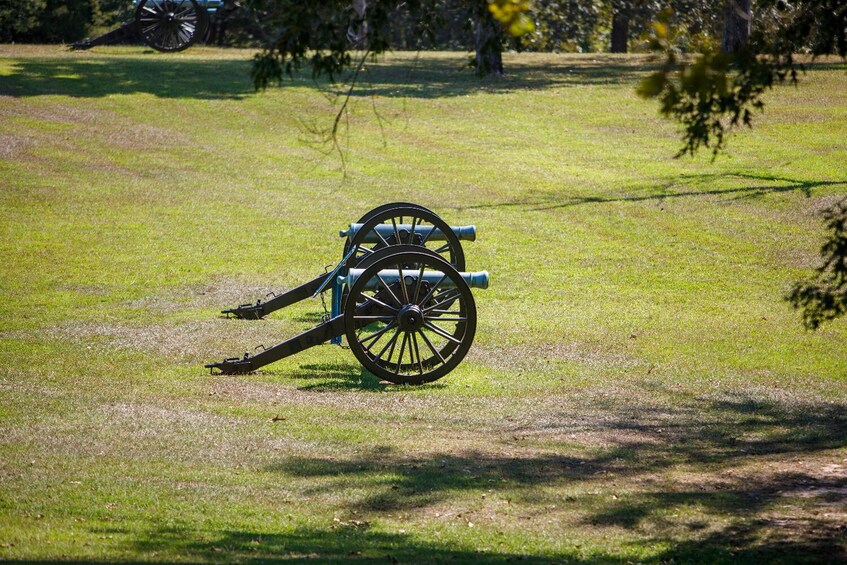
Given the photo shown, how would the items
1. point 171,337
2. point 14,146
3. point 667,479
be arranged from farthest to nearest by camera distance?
point 14,146
point 171,337
point 667,479

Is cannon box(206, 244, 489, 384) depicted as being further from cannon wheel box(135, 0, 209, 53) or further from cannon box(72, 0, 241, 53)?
cannon wheel box(135, 0, 209, 53)

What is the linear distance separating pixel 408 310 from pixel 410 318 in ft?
0.26

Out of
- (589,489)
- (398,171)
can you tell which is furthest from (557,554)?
(398,171)

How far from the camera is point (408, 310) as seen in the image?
10945mm

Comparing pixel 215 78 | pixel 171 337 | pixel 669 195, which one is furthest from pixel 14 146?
pixel 669 195

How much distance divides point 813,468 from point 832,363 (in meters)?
4.11

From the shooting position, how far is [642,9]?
44.8 m

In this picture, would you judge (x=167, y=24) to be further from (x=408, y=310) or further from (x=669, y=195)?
(x=408, y=310)

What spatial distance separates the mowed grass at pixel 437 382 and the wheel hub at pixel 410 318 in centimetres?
62

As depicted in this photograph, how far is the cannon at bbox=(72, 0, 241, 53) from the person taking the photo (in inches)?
1308

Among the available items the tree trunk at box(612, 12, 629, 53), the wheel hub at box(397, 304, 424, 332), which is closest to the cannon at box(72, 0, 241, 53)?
the tree trunk at box(612, 12, 629, 53)

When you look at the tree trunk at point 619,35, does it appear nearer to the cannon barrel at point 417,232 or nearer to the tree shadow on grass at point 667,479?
Answer: the cannon barrel at point 417,232

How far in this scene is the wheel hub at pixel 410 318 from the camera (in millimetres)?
10953

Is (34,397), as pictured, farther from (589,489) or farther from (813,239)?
(813,239)
